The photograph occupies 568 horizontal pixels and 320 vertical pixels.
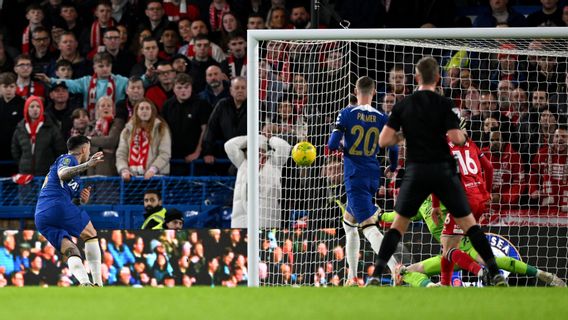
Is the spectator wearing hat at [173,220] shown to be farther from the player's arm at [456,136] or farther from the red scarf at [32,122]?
the player's arm at [456,136]

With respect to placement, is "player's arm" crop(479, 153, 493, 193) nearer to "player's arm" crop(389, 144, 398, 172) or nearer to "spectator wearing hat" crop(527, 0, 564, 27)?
"player's arm" crop(389, 144, 398, 172)

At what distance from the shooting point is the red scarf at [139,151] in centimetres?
1473

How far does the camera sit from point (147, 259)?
44.8 ft

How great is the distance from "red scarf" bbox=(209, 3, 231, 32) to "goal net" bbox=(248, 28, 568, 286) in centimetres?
273

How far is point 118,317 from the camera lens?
740cm

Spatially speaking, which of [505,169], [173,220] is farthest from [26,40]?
[505,169]

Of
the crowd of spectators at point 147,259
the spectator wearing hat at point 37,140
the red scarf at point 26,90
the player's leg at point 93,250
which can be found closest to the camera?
the player's leg at point 93,250

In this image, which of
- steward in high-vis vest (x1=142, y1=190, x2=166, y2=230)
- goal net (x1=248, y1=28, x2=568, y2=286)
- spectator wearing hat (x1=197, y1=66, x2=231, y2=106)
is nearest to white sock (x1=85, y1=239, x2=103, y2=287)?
steward in high-vis vest (x1=142, y1=190, x2=166, y2=230)

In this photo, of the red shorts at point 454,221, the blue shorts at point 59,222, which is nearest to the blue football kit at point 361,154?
the red shorts at point 454,221

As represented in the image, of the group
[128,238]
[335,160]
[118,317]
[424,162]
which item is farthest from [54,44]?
[118,317]

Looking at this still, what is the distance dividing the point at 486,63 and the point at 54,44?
6003 mm

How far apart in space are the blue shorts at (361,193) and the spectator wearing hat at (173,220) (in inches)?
110

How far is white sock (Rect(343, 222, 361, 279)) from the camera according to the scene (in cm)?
1209

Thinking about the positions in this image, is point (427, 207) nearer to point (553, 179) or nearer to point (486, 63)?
point (553, 179)
